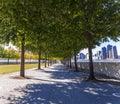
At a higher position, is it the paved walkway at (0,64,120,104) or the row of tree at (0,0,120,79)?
the row of tree at (0,0,120,79)

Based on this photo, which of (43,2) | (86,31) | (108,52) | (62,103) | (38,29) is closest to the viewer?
(62,103)

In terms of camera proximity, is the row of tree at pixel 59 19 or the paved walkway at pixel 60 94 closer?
the paved walkway at pixel 60 94

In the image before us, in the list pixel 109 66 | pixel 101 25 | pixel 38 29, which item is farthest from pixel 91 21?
pixel 109 66

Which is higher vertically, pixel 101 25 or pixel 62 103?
pixel 101 25

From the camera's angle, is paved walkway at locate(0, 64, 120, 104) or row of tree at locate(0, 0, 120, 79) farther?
row of tree at locate(0, 0, 120, 79)

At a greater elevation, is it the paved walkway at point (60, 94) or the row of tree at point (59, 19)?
the row of tree at point (59, 19)

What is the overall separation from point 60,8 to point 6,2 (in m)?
3.04

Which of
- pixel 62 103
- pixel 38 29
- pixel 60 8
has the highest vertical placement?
pixel 60 8

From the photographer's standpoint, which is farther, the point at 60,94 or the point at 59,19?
the point at 59,19

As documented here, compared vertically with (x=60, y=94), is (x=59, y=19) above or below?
above

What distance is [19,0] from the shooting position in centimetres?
1115

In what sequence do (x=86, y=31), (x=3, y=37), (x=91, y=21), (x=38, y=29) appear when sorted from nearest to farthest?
(x=38, y=29) → (x=91, y=21) → (x=86, y=31) → (x=3, y=37)

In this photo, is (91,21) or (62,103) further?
(91,21)

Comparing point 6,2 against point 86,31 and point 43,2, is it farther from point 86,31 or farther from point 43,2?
point 86,31
